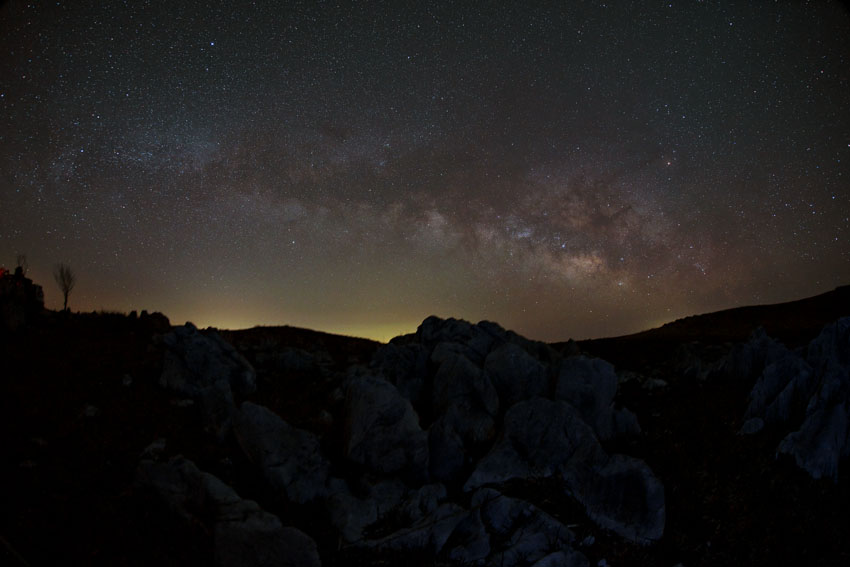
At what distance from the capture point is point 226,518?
32.3 feet

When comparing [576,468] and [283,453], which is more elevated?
[283,453]

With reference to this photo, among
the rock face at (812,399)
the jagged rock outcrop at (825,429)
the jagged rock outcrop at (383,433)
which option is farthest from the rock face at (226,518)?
the rock face at (812,399)

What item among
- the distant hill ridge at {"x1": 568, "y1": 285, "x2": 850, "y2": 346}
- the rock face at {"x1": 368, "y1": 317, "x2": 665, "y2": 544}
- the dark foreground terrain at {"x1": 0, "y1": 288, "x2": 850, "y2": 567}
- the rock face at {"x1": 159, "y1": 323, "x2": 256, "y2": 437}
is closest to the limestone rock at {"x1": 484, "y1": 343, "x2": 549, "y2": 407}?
the rock face at {"x1": 368, "y1": 317, "x2": 665, "y2": 544}

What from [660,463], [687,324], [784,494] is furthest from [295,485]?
[687,324]

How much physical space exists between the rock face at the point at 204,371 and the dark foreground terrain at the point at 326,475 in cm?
31

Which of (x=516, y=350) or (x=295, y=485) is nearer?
(x=295, y=485)

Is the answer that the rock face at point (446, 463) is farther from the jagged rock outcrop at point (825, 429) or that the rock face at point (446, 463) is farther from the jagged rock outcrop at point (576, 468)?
the jagged rock outcrop at point (825, 429)

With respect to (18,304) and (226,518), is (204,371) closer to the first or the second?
(226,518)

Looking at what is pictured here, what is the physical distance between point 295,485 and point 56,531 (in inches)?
202

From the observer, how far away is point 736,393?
20.3m

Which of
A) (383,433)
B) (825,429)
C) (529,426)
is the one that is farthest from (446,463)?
(825,429)

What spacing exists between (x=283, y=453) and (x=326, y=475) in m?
1.43

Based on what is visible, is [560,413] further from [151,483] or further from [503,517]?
[151,483]

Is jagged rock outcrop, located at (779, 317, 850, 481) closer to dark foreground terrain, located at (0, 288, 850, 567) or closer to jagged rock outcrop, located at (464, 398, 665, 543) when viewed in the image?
dark foreground terrain, located at (0, 288, 850, 567)
